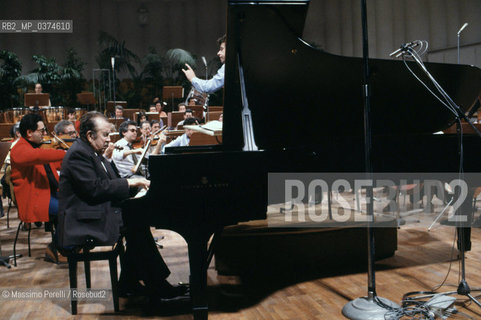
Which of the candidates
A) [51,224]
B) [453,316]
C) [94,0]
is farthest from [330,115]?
[94,0]

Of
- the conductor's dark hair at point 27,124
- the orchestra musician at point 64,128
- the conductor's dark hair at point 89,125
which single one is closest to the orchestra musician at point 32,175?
the conductor's dark hair at point 27,124

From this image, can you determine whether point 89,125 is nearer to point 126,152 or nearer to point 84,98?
point 126,152

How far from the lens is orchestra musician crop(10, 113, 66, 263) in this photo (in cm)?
345

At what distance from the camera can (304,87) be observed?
2.72m

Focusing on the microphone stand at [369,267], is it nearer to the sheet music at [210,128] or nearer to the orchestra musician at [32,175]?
the sheet music at [210,128]

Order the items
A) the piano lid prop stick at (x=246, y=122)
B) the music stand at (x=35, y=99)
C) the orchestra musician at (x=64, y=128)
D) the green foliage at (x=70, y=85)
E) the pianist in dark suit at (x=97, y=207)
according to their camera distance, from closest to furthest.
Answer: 1. the piano lid prop stick at (x=246, y=122)
2. the pianist in dark suit at (x=97, y=207)
3. the orchestra musician at (x=64, y=128)
4. the music stand at (x=35, y=99)
5. the green foliage at (x=70, y=85)

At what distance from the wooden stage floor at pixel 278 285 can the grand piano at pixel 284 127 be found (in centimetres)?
49

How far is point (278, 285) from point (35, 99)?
7.65 metres

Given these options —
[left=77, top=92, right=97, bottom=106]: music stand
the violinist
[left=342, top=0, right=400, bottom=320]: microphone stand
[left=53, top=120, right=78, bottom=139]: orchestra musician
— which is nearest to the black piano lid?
[left=342, top=0, right=400, bottom=320]: microphone stand

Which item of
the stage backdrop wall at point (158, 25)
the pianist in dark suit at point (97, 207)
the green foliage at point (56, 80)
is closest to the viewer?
the pianist in dark suit at point (97, 207)

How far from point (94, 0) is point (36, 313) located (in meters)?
13.7

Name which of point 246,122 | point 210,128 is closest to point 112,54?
point 210,128

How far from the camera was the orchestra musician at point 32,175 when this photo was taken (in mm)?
3453

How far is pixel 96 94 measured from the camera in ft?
40.3
